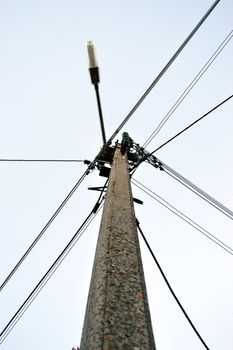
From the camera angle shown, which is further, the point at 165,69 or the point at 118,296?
the point at 165,69

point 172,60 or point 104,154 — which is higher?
point 172,60

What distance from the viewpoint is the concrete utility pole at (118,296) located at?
61.6 inches

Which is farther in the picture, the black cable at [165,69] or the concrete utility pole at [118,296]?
the black cable at [165,69]

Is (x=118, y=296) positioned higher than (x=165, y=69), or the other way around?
(x=165, y=69)

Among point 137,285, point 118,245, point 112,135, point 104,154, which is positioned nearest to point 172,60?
point 112,135

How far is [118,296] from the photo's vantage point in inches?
72.9

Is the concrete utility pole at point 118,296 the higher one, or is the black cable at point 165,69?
the black cable at point 165,69

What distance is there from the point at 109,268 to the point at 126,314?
405 millimetres

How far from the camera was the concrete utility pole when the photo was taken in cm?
156

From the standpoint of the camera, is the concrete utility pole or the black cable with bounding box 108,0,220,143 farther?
the black cable with bounding box 108,0,220,143

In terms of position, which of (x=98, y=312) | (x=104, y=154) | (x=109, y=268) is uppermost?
(x=104, y=154)

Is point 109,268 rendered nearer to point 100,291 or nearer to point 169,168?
point 100,291

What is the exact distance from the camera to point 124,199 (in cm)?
326

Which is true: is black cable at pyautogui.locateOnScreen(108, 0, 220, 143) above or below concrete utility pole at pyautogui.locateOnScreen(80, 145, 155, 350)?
above
